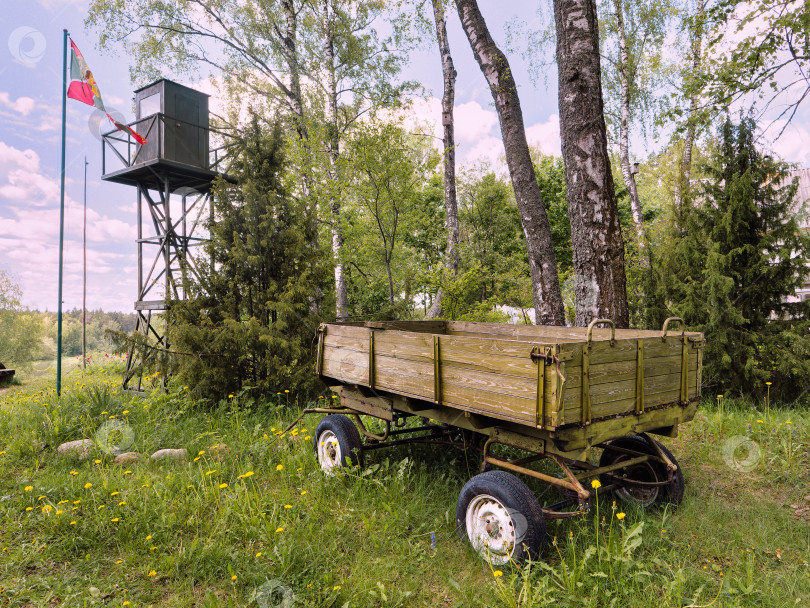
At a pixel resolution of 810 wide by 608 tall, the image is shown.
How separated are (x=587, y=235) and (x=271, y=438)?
417 cm

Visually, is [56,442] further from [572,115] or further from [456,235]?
[456,235]

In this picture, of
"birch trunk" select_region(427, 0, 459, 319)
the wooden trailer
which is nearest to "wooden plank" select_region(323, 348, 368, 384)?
the wooden trailer

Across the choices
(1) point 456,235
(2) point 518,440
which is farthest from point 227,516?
(1) point 456,235

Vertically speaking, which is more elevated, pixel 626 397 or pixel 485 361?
pixel 485 361

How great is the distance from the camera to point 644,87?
15836mm

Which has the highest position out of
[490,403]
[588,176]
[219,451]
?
[588,176]

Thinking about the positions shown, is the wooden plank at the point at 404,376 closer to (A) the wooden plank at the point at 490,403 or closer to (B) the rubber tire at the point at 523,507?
(A) the wooden plank at the point at 490,403

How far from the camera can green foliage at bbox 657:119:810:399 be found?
680 centimetres

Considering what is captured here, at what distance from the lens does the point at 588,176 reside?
495 cm

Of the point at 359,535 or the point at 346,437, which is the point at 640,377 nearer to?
the point at 359,535

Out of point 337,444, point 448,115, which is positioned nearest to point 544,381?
point 337,444

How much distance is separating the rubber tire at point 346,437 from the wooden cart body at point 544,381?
0.50m

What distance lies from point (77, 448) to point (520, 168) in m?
6.69

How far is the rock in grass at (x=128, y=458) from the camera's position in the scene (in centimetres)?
522
